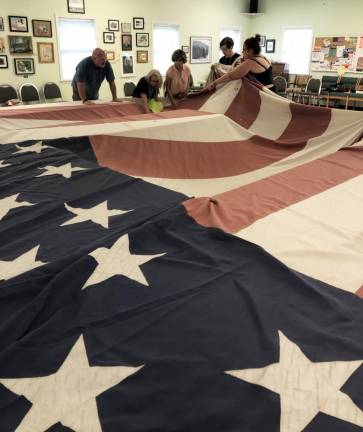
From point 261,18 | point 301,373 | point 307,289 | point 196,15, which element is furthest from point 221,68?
point 261,18

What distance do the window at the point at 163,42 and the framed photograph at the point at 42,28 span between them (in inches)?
97.5

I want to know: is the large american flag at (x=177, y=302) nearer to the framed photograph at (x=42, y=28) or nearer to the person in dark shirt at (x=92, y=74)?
the person in dark shirt at (x=92, y=74)

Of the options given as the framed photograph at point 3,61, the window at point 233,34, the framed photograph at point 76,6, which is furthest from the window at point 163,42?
the framed photograph at point 3,61

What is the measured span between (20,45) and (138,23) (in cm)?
265

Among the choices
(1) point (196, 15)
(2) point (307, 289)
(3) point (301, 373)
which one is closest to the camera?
(3) point (301, 373)

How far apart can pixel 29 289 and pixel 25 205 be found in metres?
0.62

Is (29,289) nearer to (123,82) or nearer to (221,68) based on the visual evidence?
(221,68)

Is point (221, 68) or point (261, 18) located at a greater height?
point (261, 18)

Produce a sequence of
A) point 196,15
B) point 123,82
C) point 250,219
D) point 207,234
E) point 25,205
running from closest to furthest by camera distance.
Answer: point 207,234 → point 250,219 → point 25,205 → point 123,82 → point 196,15

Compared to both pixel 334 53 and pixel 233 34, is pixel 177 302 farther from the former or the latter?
pixel 233 34

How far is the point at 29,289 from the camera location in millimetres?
1118

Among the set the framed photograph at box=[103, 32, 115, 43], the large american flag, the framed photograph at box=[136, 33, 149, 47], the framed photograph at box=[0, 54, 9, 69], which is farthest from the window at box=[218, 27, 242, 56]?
the large american flag

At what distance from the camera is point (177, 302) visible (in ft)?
3.43

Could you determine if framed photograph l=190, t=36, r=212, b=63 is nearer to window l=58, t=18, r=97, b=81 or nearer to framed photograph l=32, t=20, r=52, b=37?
window l=58, t=18, r=97, b=81
